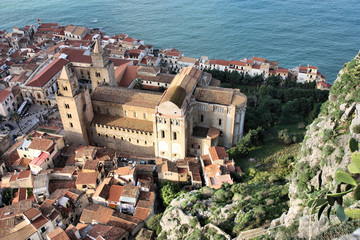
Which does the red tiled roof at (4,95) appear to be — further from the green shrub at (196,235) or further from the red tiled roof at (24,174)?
the green shrub at (196,235)

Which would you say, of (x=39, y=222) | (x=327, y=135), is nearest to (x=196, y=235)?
(x=327, y=135)

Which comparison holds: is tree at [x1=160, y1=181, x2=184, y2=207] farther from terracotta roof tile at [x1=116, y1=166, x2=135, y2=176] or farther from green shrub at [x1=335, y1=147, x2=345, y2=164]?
green shrub at [x1=335, y1=147, x2=345, y2=164]

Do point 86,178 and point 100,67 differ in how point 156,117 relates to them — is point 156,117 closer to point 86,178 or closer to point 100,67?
point 86,178

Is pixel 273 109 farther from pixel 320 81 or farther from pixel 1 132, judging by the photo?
pixel 1 132

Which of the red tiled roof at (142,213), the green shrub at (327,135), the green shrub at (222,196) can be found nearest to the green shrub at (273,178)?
the green shrub at (222,196)

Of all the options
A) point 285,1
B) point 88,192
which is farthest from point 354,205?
point 285,1

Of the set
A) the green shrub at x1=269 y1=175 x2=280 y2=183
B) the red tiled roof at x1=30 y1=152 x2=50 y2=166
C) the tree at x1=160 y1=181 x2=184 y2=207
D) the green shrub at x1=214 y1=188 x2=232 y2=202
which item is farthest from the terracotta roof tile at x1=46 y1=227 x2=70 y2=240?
the green shrub at x1=269 y1=175 x2=280 y2=183
